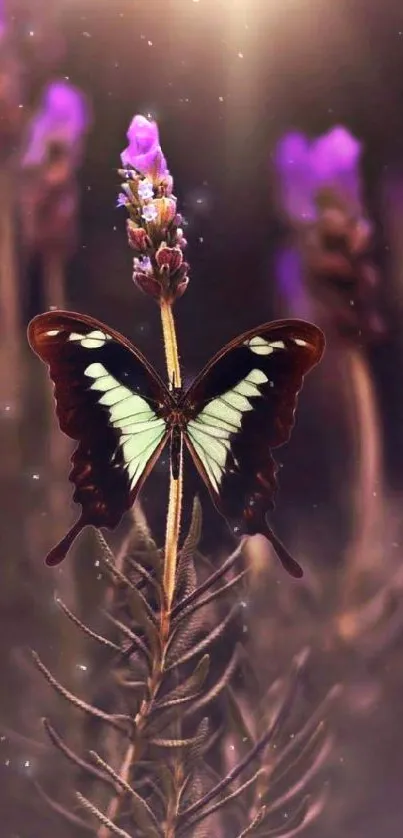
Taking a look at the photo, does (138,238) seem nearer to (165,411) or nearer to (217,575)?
(165,411)

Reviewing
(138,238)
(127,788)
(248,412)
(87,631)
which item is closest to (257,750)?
(127,788)

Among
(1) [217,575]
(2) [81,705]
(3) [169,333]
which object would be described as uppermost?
(3) [169,333]

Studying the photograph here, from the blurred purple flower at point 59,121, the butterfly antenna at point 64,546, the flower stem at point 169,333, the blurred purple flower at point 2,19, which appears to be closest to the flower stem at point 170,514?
the flower stem at point 169,333

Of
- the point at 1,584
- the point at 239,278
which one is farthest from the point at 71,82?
the point at 1,584

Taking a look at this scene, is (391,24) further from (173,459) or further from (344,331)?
(173,459)

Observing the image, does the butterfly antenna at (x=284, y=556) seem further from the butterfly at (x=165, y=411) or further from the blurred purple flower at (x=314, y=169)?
the blurred purple flower at (x=314, y=169)

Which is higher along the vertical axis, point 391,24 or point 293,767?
point 391,24
